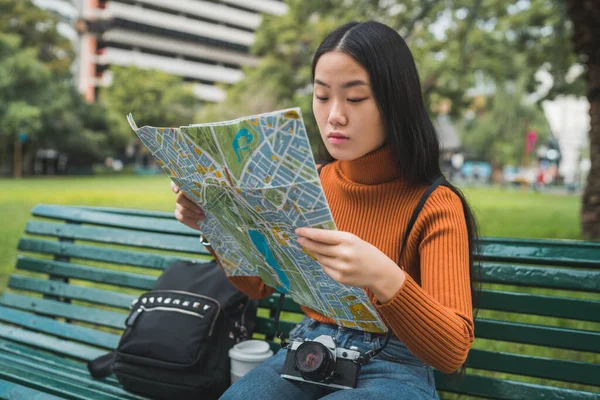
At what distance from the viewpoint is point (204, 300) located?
6.50 ft

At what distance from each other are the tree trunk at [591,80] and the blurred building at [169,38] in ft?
161

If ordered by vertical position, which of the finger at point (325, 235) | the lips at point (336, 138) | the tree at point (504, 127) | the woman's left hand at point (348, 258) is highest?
the tree at point (504, 127)

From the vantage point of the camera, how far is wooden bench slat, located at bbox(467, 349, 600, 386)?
1.71 m

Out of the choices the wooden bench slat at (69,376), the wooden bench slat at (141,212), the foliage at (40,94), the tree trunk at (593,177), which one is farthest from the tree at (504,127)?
the wooden bench slat at (69,376)

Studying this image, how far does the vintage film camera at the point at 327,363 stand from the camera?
1413 millimetres

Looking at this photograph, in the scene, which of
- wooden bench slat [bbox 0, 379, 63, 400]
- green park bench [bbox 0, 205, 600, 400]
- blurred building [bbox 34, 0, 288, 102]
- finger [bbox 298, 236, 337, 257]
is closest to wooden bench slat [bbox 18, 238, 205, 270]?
green park bench [bbox 0, 205, 600, 400]

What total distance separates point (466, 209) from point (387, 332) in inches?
15.3

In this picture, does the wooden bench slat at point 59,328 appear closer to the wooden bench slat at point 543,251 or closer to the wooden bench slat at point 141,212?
the wooden bench slat at point 141,212

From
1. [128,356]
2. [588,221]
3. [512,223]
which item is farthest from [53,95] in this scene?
[128,356]

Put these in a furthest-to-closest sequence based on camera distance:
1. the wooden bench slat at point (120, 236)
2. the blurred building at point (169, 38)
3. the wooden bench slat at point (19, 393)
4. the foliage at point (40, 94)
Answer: the blurred building at point (169, 38), the foliage at point (40, 94), the wooden bench slat at point (120, 236), the wooden bench slat at point (19, 393)

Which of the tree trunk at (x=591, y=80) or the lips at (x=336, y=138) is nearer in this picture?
the lips at (x=336, y=138)

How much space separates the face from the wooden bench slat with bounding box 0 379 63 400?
1259 millimetres

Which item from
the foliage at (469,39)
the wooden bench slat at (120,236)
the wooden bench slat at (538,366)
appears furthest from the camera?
the foliage at (469,39)

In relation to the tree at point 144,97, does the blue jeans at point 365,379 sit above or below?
below
